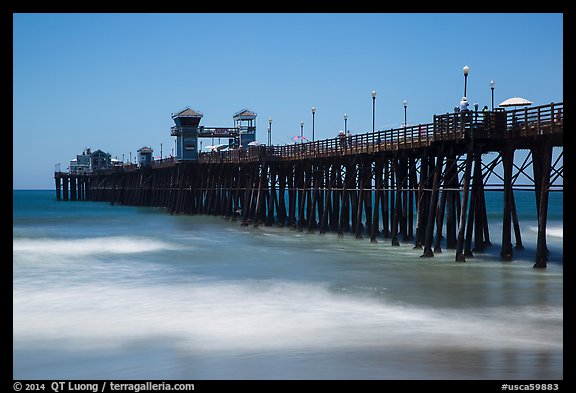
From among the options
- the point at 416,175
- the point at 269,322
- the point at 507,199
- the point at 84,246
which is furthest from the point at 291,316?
the point at 84,246

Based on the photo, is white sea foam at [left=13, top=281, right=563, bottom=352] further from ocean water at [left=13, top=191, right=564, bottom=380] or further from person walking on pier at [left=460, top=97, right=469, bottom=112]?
person walking on pier at [left=460, top=97, right=469, bottom=112]

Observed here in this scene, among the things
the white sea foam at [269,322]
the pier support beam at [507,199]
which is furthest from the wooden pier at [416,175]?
the white sea foam at [269,322]

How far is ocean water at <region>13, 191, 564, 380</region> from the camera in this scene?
13.4 metres

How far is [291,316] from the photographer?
58.9ft

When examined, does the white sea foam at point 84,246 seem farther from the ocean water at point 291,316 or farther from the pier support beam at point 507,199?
the pier support beam at point 507,199

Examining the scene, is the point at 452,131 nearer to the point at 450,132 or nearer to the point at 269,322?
the point at 450,132

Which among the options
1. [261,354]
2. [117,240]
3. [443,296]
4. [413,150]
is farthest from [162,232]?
[261,354]

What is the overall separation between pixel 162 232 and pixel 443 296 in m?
30.3

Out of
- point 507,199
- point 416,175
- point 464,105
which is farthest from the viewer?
point 416,175
